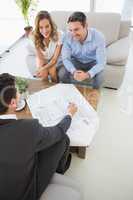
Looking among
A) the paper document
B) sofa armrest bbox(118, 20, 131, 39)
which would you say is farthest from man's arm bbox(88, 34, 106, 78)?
sofa armrest bbox(118, 20, 131, 39)

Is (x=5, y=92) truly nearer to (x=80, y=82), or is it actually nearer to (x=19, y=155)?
(x=19, y=155)

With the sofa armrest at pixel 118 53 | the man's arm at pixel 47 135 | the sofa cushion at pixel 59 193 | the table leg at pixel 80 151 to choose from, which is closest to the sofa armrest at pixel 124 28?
the sofa armrest at pixel 118 53

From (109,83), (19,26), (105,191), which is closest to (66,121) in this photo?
(105,191)

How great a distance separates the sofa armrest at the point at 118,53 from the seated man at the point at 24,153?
1287 mm

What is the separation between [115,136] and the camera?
1.93 meters

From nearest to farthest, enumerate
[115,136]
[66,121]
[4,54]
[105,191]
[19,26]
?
1. [66,121]
2. [105,191]
3. [115,136]
4. [4,54]
5. [19,26]

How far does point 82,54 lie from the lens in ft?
6.69

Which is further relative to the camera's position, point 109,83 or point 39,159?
point 109,83

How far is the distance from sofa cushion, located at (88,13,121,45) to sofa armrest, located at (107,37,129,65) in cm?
12

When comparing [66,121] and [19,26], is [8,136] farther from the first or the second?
[19,26]

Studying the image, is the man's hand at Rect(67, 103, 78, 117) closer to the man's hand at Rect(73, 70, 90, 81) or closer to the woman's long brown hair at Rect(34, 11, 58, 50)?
the man's hand at Rect(73, 70, 90, 81)

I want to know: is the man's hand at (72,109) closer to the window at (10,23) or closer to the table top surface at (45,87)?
the table top surface at (45,87)

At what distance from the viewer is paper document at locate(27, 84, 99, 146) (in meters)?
1.44

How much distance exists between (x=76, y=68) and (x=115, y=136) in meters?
0.75
